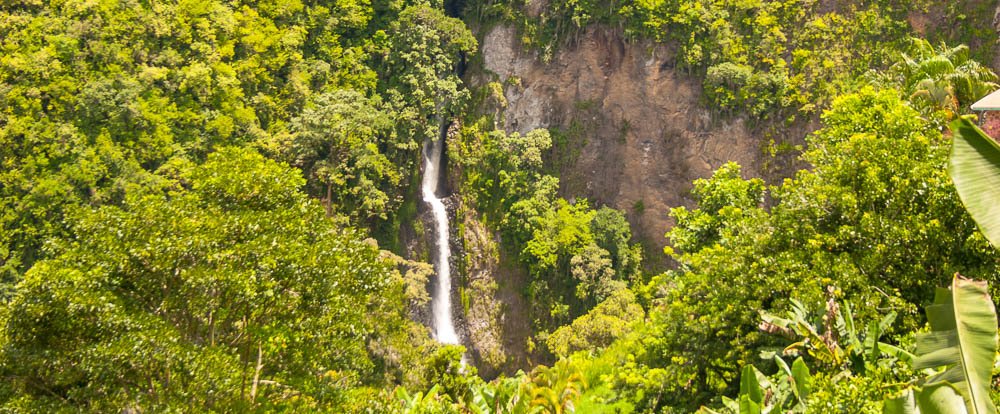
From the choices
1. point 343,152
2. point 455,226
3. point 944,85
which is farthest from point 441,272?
point 944,85

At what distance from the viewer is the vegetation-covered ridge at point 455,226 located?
938 centimetres

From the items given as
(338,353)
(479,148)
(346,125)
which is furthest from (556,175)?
(338,353)

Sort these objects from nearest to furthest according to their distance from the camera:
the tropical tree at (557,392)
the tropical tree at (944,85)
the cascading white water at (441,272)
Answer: the tropical tree at (557,392) < the tropical tree at (944,85) < the cascading white water at (441,272)

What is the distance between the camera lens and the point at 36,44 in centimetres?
2631

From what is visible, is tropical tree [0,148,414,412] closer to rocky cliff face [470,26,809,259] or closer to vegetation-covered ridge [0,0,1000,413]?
vegetation-covered ridge [0,0,1000,413]

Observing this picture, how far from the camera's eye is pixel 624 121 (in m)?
32.9

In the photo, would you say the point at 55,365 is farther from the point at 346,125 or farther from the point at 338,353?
the point at 346,125

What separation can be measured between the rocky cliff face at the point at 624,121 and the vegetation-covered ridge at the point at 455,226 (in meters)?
0.82

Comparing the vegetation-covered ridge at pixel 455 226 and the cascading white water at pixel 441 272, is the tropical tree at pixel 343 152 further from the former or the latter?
the cascading white water at pixel 441 272

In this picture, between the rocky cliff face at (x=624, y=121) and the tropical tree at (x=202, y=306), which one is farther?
the rocky cliff face at (x=624, y=121)

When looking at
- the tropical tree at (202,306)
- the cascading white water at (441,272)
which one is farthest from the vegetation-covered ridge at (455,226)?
the cascading white water at (441,272)

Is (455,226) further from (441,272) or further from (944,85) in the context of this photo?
(944,85)

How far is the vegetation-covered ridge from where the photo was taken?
9.38m

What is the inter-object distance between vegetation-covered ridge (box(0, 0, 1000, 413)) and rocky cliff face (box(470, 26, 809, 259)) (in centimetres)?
82
